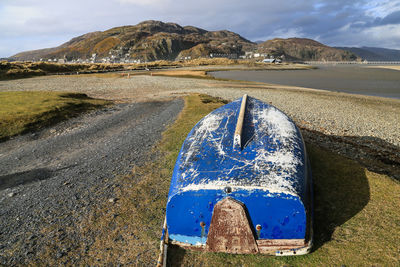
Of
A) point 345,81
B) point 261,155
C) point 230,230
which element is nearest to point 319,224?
point 261,155

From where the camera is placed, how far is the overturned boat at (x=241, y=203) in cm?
490

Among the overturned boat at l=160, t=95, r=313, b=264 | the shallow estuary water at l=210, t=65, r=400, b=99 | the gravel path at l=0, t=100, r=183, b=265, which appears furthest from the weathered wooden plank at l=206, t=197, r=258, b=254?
the shallow estuary water at l=210, t=65, r=400, b=99

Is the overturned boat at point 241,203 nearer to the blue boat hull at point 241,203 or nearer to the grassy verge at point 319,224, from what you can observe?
the blue boat hull at point 241,203

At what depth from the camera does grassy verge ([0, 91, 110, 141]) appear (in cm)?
1552

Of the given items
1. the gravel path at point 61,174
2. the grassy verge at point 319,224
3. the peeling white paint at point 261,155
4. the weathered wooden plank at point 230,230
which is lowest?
the gravel path at point 61,174

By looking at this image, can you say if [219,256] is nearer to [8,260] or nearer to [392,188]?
[8,260]

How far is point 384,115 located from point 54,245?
86.2ft

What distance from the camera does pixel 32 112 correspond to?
1819 cm

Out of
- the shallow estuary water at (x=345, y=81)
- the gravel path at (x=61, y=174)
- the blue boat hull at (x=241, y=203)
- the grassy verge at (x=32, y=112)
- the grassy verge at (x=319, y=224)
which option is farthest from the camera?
the shallow estuary water at (x=345, y=81)

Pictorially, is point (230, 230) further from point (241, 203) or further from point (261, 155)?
point (261, 155)

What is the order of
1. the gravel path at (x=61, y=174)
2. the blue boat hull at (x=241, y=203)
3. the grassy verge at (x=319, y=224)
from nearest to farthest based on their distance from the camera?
the blue boat hull at (x=241, y=203), the grassy verge at (x=319, y=224), the gravel path at (x=61, y=174)

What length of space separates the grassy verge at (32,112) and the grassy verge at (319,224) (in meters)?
11.2

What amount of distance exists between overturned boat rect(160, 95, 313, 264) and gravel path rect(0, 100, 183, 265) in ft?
10.1

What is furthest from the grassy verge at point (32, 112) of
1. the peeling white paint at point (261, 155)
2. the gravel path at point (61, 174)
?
the peeling white paint at point (261, 155)
